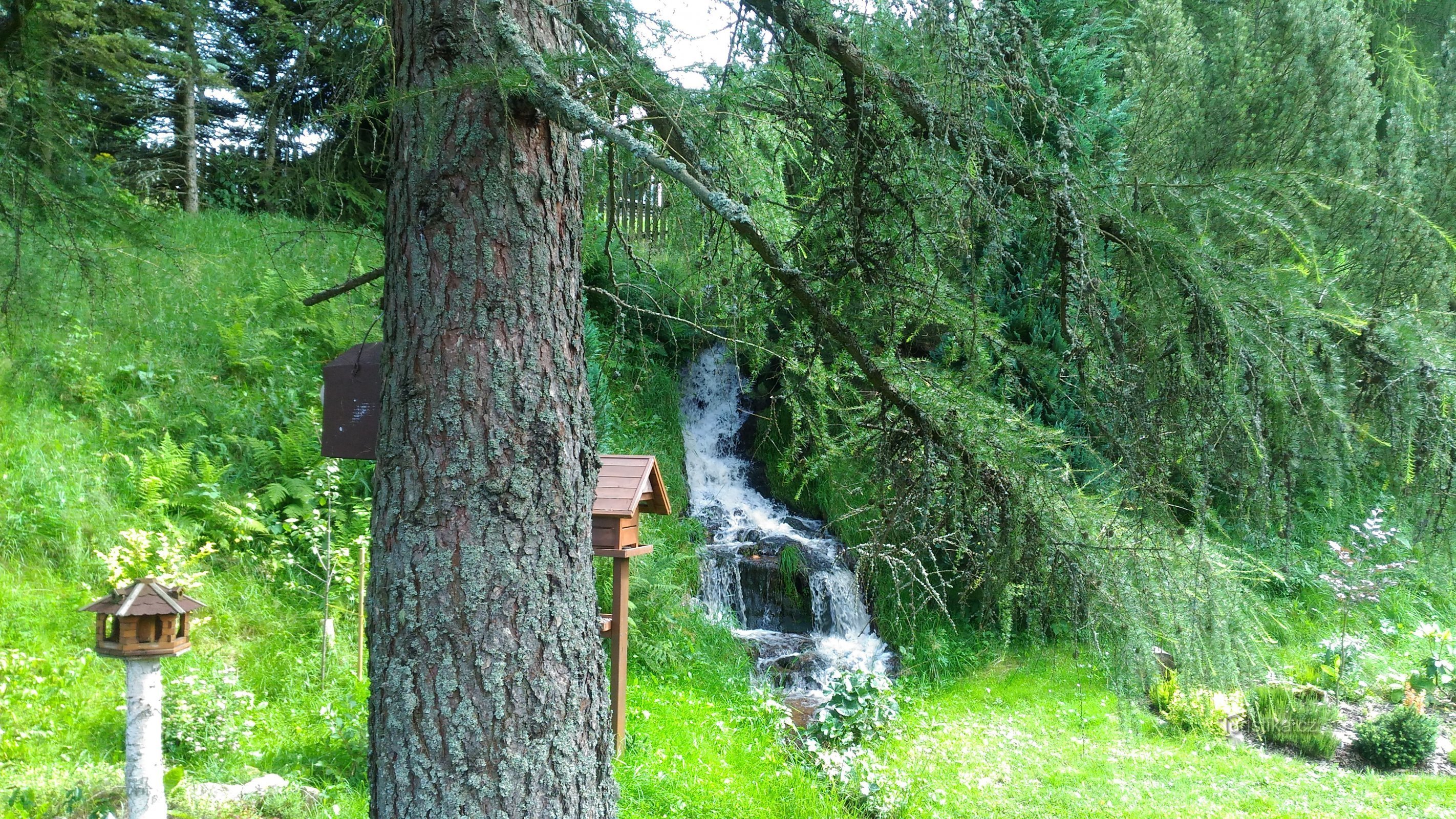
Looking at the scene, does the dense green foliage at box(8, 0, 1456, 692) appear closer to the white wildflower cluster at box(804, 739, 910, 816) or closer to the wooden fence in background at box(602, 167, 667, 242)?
the wooden fence in background at box(602, 167, 667, 242)

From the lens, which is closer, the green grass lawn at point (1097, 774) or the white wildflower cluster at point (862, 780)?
the white wildflower cluster at point (862, 780)

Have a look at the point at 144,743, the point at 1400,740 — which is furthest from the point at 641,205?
the point at 1400,740

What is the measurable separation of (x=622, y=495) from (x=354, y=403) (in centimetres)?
247

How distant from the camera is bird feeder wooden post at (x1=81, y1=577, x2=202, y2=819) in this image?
11.0 feet

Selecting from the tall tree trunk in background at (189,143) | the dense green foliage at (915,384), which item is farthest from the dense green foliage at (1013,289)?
the tall tree trunk in background at (189,143)

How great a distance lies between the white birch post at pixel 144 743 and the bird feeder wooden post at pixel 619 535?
2074mm

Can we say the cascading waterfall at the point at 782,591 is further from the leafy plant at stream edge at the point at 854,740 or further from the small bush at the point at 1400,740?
the small bush at the point at 1400,740

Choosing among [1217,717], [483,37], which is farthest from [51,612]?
Result: [1217,717]

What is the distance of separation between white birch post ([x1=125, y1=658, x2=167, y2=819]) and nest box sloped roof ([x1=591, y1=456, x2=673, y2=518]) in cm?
205

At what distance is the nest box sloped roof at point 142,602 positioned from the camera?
3.37 metres

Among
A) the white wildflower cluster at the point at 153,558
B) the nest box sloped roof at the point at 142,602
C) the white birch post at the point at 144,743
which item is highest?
the nest box sloped roof at the point at 142,602

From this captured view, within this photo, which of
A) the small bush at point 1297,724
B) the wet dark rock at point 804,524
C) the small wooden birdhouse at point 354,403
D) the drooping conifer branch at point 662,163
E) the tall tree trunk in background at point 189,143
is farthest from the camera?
the tall tree trunk in background at point 189,143

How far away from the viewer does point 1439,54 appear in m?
A: 12.1

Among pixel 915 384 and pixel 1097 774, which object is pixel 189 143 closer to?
pixel 915 384
